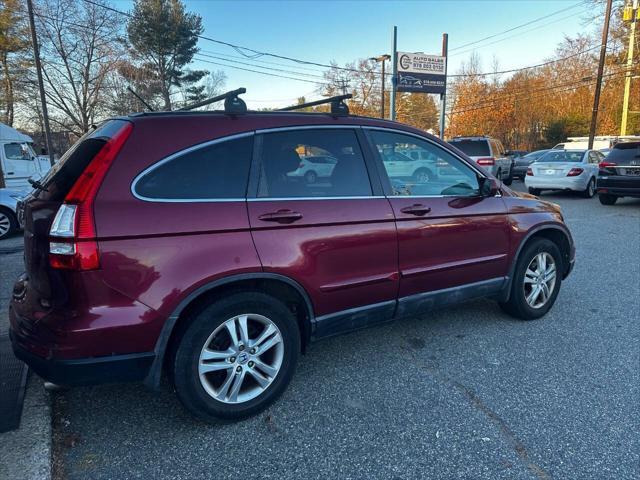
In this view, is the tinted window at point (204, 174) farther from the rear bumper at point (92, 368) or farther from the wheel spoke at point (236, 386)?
the wheel spoke at point (236, 386)

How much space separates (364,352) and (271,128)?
186 cm

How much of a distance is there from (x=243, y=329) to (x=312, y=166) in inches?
44.2

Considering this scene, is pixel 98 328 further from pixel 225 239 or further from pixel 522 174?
pixel 522 174

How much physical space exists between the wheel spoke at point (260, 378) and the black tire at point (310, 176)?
47.7 inches

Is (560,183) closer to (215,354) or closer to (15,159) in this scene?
(215,354)

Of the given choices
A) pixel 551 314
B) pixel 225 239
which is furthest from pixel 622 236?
pixel 225 239

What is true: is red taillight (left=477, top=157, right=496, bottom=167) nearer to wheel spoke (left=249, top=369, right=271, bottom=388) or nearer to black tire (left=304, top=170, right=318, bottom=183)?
black tire (left=304, top=170, right=318, bottom=183)

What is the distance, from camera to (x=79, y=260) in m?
1.97

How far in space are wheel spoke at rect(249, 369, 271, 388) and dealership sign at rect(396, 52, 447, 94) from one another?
51.6ft

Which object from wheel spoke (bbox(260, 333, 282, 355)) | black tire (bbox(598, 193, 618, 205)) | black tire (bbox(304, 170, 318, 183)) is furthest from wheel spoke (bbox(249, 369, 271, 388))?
black tire (bbox(598, 193, 618, 205))

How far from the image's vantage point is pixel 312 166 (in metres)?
2.76

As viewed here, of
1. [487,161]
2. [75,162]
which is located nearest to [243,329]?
[75,162]

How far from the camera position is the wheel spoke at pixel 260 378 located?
98.1 inches

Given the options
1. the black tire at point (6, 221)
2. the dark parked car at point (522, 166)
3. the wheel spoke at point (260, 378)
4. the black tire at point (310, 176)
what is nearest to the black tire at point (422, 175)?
the black tire at point (310, 176)
